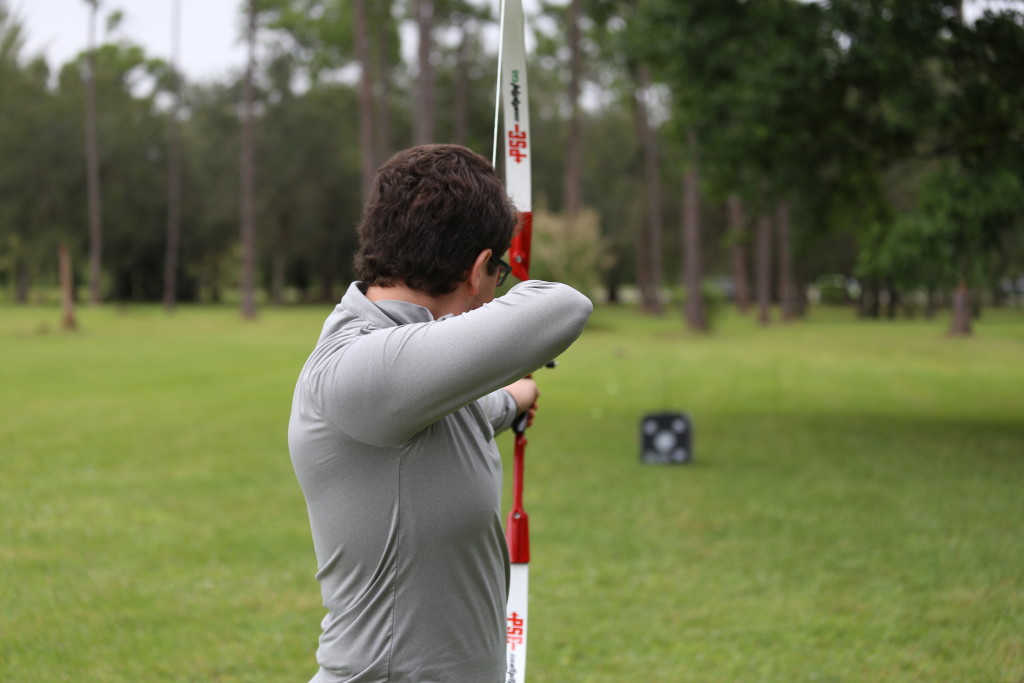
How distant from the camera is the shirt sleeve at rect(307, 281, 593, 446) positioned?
1.49 metres

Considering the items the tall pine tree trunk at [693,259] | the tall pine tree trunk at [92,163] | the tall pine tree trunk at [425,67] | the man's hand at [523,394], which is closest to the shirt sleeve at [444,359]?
the man's hand at [523,394]

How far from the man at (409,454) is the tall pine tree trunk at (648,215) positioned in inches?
1431

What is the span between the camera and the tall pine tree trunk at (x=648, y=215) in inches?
1639

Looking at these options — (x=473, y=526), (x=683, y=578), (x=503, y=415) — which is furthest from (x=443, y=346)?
(x=683, y=578)

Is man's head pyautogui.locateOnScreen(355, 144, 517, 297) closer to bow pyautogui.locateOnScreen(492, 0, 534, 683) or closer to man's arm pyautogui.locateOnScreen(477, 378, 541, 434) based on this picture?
man's arm pyautogui.locateOnScreen(477, 378, 541, 434)

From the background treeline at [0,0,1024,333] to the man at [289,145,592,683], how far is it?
939 cm

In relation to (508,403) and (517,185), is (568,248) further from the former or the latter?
(508,403)

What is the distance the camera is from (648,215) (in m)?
50.3

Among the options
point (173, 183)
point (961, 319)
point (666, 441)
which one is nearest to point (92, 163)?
point (173, 183)

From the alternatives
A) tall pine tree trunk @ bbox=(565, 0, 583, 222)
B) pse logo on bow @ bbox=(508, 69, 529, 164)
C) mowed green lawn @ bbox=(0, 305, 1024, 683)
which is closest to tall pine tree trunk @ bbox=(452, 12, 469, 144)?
tall pine tree trunk @ bbox=(565, 0, 583, 222)

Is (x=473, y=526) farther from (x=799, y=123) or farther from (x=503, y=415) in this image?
(x=799, y=123)

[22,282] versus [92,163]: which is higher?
[92,163]

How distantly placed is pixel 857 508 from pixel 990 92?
201 inches

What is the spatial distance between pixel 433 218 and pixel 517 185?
3.24 ft
